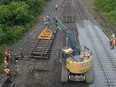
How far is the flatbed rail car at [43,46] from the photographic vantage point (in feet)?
79.1

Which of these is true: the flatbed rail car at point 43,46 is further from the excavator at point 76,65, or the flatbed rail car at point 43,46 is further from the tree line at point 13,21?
the excavator at point 76,65

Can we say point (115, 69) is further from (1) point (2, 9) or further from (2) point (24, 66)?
(1) point (2, 9)

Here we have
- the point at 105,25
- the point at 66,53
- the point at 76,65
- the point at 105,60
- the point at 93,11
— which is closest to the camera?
the point at 76,65

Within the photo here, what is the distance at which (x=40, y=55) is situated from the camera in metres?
24.0

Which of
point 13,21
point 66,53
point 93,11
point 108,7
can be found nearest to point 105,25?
point 108,7

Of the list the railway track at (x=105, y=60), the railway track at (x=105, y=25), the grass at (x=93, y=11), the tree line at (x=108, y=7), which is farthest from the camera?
the tree line at (x=108, y=7)

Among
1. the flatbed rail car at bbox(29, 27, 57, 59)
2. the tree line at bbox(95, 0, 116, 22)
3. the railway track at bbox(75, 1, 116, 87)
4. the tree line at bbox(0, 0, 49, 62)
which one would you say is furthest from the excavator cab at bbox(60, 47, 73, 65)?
the tree line at bbox(95, 0, 116, 22)

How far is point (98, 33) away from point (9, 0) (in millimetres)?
12511

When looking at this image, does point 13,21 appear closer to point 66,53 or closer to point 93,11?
point 66,53

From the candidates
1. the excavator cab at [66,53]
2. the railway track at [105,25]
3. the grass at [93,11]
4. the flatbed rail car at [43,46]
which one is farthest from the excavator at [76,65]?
the grass at [93,11]

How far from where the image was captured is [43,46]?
85.7 feet

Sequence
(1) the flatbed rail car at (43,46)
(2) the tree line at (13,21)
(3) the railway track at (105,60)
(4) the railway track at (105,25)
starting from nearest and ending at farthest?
1. (3) the railway track at (105,60)
2. (1) the flatbed rail car at (43,46)
3. (2) the tree line at (13,21)
4. (4) the railway track at (105,25)

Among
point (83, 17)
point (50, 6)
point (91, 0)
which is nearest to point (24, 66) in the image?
point (83, 17)

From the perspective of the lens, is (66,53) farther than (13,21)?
No
